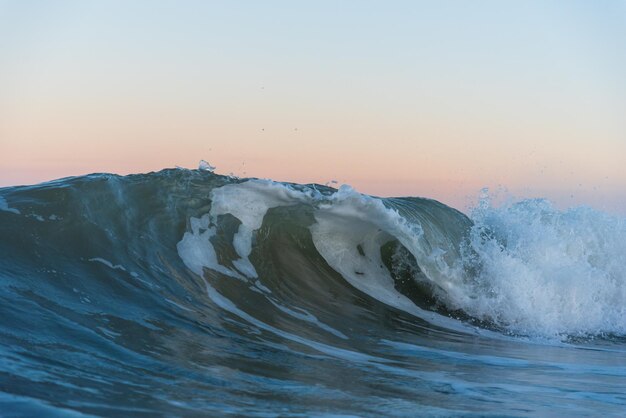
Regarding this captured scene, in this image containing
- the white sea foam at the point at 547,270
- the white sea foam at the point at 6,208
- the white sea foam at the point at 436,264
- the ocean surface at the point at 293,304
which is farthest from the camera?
the white sea foam at the point at 547,270

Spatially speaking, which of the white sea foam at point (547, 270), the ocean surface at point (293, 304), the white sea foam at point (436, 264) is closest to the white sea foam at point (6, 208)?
the ocean surface at point (293, 304)

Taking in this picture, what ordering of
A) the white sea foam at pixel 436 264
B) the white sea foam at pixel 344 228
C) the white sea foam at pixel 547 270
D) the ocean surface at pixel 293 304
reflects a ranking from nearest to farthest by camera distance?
the ocean surface at pixel 293 304 < the white sea foam at pixel 436 264 < the white sea foam at pixel 547 270 < the white sea foam at pixel 344 228

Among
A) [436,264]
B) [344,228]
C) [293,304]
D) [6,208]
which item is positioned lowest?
[293,304]

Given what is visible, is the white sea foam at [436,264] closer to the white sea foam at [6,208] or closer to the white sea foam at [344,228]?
the white sea foam at [344,228]

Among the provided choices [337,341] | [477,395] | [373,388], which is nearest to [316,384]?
[373,388]

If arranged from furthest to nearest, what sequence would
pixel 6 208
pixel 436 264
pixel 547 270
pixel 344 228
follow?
pixel 547 270
pixel 344 228
pixel 436 264
pixel 6 208

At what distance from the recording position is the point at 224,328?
651 cm

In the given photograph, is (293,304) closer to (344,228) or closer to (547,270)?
(344,228)

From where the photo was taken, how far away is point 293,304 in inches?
320

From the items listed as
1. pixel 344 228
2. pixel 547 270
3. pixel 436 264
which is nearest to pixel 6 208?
pixel 344 228

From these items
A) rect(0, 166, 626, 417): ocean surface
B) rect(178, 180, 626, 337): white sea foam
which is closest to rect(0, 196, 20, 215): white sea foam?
rect(0, 166, 626, 417): ocean surface

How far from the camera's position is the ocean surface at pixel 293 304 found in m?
4.49

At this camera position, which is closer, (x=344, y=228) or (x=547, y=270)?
(x=344, y=228)

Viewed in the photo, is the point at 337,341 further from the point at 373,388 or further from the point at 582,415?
the point at 582,415
